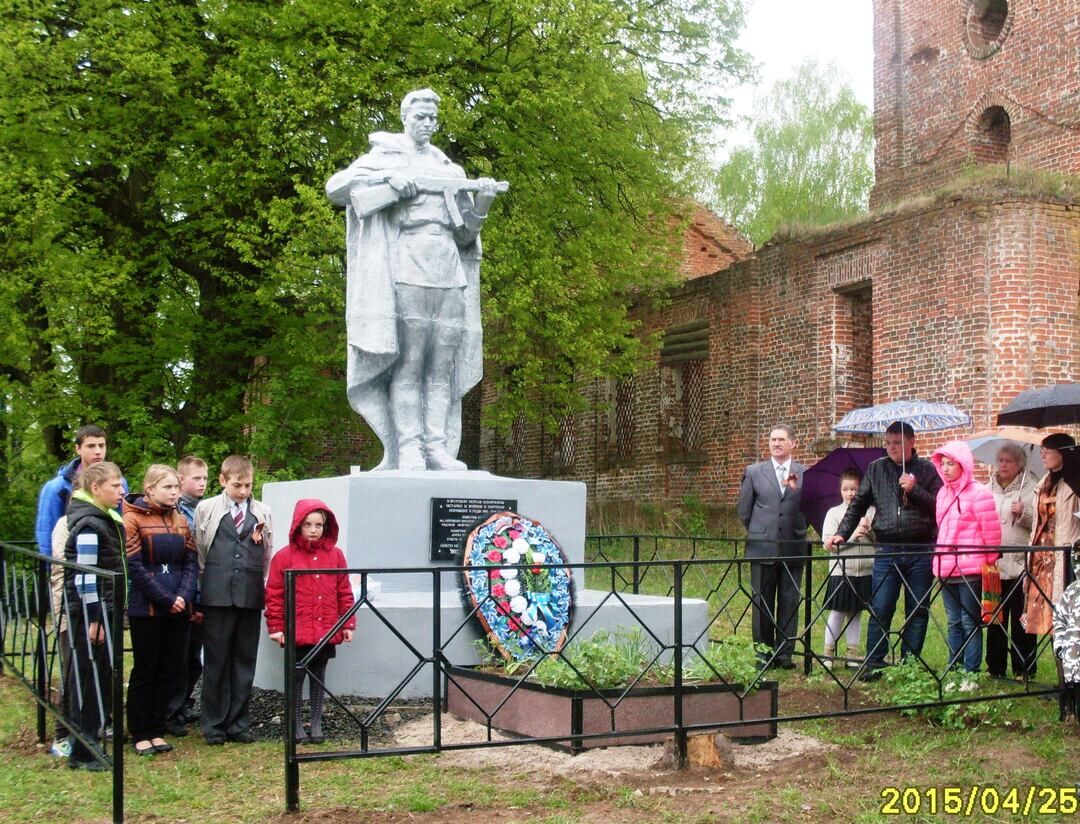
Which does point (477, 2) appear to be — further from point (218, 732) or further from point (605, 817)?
point (605, 817)

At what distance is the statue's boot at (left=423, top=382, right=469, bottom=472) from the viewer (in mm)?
7887

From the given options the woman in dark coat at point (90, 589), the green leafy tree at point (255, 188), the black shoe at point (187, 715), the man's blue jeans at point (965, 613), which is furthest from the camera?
the green leafy tree at point (255, 188)

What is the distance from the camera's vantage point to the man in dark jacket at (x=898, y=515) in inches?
298

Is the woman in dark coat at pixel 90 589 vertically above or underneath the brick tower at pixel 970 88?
underneath

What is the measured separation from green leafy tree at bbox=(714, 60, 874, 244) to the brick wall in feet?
36.3

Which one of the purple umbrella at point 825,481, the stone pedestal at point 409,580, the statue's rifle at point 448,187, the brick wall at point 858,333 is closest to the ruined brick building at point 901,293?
the brick wall at point 858,333

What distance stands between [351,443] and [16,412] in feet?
19.6

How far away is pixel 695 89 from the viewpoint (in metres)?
18.4

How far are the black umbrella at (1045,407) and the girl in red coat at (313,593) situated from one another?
430cm

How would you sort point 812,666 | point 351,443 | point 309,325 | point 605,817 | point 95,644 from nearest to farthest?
point 605,817 < point 95,644 < point 812,666 < point 309,325 < point 351,443

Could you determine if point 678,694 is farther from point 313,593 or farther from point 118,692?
point 118,692

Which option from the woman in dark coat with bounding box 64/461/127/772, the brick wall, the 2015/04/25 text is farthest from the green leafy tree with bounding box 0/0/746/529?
the 2015/04/25 text

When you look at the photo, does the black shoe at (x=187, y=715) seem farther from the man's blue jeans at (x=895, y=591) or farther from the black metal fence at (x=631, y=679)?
the man's blue jeans at (x=895, y=591)

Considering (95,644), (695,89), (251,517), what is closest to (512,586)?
(251,517)
